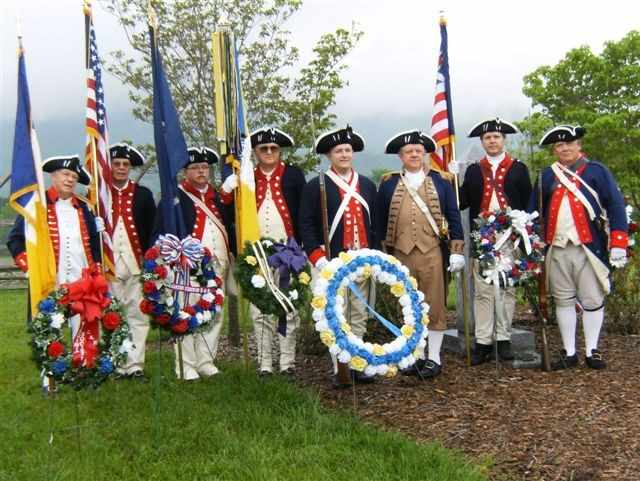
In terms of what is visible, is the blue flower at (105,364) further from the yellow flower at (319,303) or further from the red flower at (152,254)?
the yellow flower at (319,303)

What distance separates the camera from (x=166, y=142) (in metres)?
5.40

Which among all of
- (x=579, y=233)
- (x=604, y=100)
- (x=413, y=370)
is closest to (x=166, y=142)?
(x=413, y=370)

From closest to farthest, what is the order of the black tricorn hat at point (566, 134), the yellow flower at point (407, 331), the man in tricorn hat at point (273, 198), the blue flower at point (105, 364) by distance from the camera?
the blue flower at point (105, 364)
the yellow flower at point (407, 331)
the black tricorn hat at point (566, 134)
the man in tricorn hat at point (273, 198)

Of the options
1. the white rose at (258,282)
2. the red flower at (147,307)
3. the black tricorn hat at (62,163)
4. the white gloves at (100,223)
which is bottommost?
the red flower at (147,307)

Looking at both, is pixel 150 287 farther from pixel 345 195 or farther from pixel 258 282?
pixel 345 195

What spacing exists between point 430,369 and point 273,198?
7.45ft

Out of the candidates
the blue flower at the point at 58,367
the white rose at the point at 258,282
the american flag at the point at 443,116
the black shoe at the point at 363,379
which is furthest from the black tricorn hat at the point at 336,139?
the blue flower at the point at 58,367

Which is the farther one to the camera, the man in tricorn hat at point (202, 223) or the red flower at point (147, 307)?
the man in tricorn hat at point (202, 223)

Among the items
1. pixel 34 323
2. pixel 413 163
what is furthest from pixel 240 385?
pixel 413 163

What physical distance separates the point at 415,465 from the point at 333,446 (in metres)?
0.67

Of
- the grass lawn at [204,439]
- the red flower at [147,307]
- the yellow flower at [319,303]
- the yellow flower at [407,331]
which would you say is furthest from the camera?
the yellow flower at [407,331]

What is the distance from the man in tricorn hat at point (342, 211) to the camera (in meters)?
6.15

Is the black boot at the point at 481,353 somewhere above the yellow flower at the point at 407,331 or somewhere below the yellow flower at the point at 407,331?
below

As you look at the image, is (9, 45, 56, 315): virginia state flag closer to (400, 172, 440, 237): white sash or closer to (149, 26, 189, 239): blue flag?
(149, 26, 189, 239): blue flag
